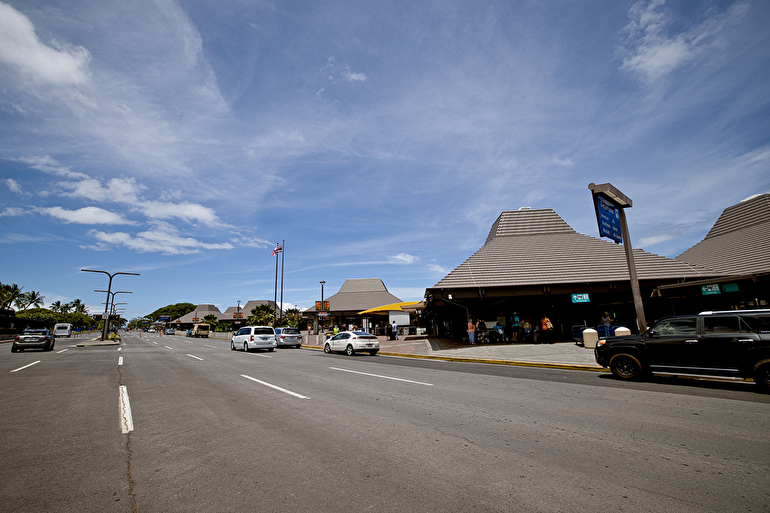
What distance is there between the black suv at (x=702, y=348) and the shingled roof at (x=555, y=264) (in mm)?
11990

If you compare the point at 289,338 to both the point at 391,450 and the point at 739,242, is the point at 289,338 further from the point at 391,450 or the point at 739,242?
the point at 739,242

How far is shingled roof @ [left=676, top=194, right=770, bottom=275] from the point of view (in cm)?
2402

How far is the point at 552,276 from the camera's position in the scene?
2238cm

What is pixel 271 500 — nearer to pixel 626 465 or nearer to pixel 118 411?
pixel 626 465

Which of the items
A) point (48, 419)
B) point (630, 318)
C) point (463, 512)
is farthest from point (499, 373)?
point (630, 318)

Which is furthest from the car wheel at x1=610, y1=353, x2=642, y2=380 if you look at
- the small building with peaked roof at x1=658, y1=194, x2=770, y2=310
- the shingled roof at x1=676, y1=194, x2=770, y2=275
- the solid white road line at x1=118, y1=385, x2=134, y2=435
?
the shingled roof at x1=676, y1=194, x2=770, y2=275

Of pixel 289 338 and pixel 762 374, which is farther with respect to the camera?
pixel 289 338

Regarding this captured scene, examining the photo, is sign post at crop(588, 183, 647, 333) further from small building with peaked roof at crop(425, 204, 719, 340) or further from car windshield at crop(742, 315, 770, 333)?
small building with peaked roof at crop(425, 204, 719, 340)

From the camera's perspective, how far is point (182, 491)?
360 cm

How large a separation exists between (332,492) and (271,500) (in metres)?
0.56

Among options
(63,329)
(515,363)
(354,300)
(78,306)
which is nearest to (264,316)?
(354,300)

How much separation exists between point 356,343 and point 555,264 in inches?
547

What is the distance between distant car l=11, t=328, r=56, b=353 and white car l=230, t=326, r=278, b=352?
13.0 m

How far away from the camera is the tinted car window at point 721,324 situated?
8.62 metres
